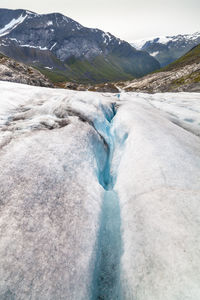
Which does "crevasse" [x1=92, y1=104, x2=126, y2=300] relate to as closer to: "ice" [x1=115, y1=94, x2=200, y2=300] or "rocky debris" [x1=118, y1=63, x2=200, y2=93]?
"ice" [x1=115, y1=94, x2=200, y2=300]

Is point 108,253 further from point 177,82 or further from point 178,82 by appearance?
point 177,82

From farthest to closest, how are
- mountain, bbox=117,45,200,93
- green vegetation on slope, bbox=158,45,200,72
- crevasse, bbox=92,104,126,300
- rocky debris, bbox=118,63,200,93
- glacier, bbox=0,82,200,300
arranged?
green vegetation on slope, bbox=158,45,200,72 → rocky debris, bbox=118,63,200,93 → mountain, bbox=117,45,200,93 → crevasse, bbox=92,104,126,300 → glacier, bbox=0,82,200,300

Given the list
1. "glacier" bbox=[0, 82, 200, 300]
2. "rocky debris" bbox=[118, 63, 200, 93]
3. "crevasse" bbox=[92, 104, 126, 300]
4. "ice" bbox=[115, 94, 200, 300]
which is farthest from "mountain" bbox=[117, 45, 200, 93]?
"crevasse" bbox=[92, 104, 126, 300]

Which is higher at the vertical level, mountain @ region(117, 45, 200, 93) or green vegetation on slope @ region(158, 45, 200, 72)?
green vegetation on slope @ region(158, 45, 200, 72)

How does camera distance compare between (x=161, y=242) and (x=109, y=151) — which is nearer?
(x=161, y=242)

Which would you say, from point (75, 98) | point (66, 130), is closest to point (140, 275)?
point (66, 130)

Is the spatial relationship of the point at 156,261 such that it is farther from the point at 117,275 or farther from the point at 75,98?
the point at 75,98

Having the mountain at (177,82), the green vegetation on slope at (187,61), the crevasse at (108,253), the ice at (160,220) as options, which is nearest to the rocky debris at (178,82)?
the mountain at (177,82)

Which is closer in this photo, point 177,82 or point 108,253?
point 108,253

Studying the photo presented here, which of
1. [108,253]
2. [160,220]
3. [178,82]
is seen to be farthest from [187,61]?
[108,253]
